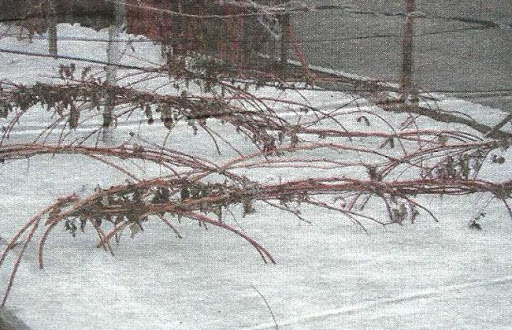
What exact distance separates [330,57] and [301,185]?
1.80 metres

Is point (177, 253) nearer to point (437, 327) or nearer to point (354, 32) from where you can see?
point (437, 327)

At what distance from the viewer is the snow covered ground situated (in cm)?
199

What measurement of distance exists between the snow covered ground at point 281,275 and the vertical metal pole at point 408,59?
3.82 ft

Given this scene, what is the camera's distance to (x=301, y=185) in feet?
8.70

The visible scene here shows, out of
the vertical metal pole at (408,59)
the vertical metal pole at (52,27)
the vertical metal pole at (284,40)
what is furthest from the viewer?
the vertical metal pole at (52,27)

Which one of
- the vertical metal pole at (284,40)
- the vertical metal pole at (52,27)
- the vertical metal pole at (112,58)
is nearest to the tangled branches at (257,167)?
the vertical metal pole at (112,58)

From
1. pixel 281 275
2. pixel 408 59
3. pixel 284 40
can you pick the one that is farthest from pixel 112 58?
pixel 281 275

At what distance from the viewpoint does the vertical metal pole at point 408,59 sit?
155 inches

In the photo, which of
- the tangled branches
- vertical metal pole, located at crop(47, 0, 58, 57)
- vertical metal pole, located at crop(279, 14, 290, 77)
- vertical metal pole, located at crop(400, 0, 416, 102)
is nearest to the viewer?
the tangled branches

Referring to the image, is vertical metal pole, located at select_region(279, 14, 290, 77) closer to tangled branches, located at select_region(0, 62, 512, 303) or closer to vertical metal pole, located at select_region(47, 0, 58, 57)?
tangled branches, located at select_region(0, 62, 512, 303)

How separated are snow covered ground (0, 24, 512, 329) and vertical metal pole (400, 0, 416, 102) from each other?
45.9 inches

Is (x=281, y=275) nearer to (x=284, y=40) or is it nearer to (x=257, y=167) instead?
(x=257, y=167)

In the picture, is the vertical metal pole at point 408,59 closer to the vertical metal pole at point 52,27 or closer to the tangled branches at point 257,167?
the tangled branches at point 257,167

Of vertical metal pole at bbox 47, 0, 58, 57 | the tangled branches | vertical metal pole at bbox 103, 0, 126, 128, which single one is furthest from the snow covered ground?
vertical metal pole at bbox 47, 0, 58, 57
